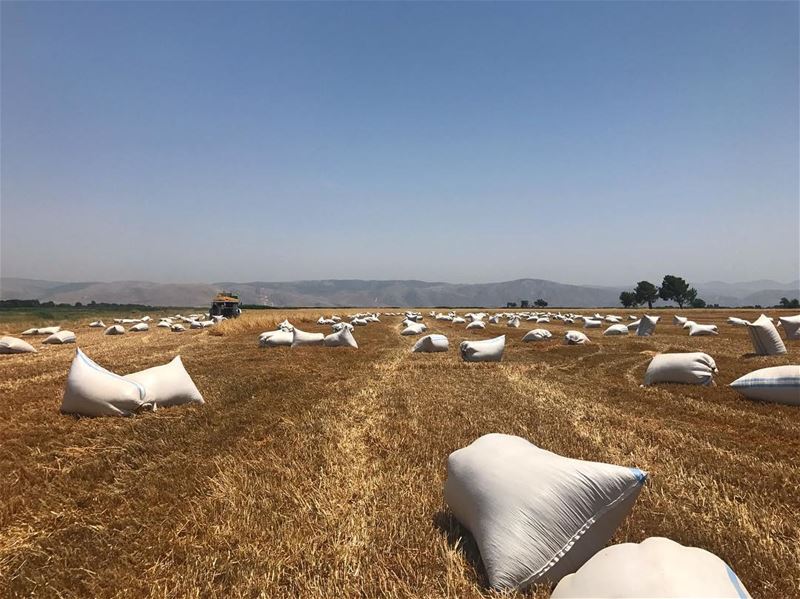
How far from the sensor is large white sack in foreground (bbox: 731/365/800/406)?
743 cm

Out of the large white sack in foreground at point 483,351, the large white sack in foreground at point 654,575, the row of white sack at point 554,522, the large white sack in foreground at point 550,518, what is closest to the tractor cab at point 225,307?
the large white sack in foreground at point 483,351

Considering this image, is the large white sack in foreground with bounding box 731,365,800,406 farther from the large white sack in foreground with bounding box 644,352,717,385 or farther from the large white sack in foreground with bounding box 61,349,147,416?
the large white sack in foreground with bounding box 61,349,147,416

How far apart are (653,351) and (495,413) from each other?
36.3 feet

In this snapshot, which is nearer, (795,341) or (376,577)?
(376,577)

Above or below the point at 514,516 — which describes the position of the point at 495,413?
below

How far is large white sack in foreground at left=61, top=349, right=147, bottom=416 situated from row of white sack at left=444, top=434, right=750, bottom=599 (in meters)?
5.57

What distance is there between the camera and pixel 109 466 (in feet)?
15.9

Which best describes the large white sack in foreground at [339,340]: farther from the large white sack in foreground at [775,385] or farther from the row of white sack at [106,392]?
the large white sack in foreground at [775,385]

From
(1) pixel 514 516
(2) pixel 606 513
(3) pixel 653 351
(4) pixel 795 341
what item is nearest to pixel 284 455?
(1) pixel 514 516

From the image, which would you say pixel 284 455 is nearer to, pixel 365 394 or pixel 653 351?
pixel 365 394

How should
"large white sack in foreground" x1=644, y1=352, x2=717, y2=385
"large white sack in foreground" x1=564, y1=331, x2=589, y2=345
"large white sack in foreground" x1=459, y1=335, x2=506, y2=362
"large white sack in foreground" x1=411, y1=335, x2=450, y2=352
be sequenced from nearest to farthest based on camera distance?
1. "large white sack in foreground" x1=644, y1=352, x2=717, y2=385
2. "large white sack in foreground" x1=459, y1=335, x2=506, y2=362
3. "large white sack in foreground" x1=411, y1=335, x2=450, y2=352
4. "large white sack in foreground" x1=564, y1=331, x2=589, y2=345

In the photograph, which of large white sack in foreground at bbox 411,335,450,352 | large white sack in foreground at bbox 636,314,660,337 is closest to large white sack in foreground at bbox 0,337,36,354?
large white sack in foreground at bbox 411,335,450,352

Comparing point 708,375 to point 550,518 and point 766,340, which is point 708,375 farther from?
point 550,518

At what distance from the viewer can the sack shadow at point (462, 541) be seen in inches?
117
